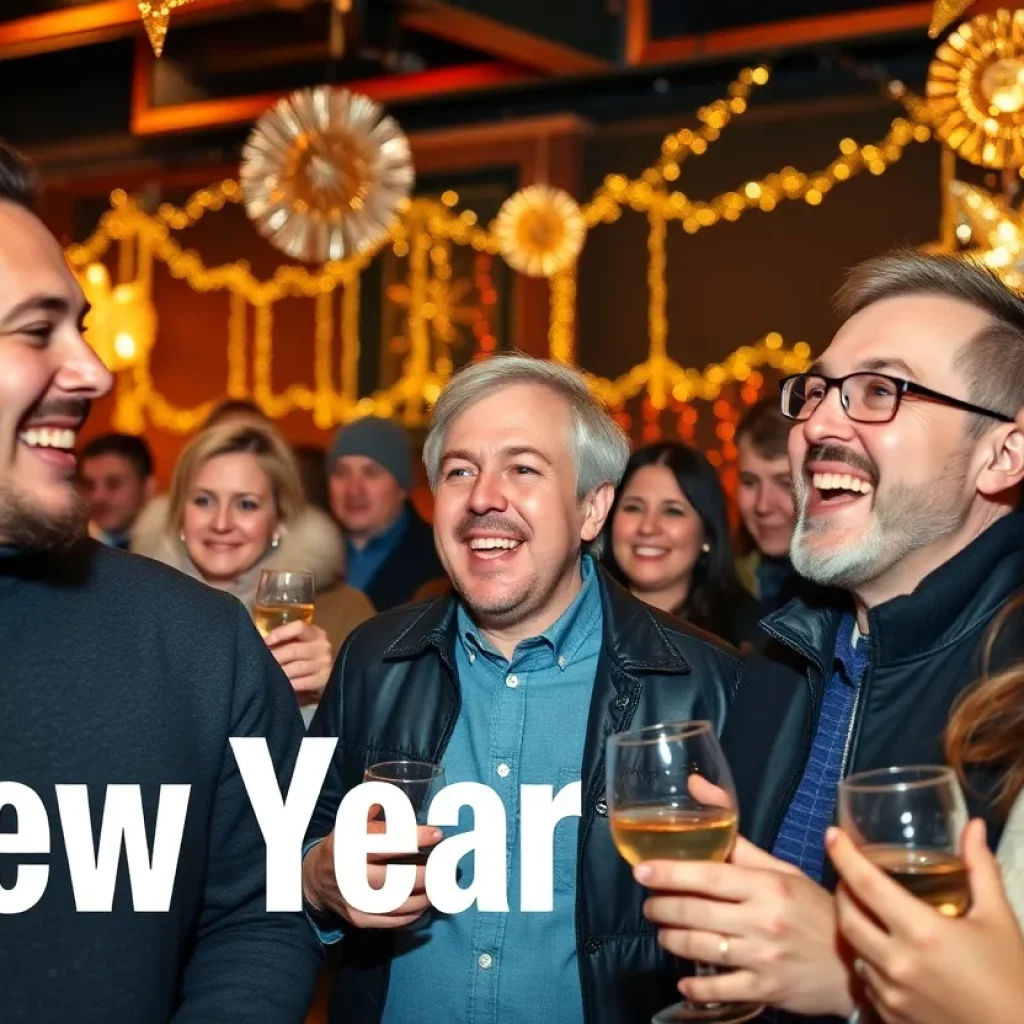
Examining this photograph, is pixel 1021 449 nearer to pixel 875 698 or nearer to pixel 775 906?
pixel 875 698

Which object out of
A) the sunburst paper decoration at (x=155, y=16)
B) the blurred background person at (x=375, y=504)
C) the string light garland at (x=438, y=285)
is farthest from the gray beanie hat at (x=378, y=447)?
the sunburst paper decoration at (x=155, y=16)

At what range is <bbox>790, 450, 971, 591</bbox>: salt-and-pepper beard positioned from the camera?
2.07m

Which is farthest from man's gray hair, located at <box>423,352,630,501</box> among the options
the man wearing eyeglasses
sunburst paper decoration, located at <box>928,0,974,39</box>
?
sunburst paper decoration, located at <box>928,0,974,39</box>

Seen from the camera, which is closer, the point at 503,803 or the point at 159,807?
the point at 159,807

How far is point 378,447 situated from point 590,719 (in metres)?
3.36

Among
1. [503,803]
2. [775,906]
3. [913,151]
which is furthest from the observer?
[913,151]

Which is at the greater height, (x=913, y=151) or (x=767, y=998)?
(x=913, y=151)

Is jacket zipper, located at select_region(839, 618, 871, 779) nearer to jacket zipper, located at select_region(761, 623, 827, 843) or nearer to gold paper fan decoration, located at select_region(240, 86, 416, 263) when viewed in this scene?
Result: jacket zipper, located at select_region(761, 623, 827, 843)

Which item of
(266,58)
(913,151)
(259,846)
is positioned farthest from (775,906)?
(266,58)

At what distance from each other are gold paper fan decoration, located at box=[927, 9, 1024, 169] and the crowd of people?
2.53 metres

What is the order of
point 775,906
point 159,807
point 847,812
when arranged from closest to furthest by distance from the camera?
point 847,812
point 775,906
point 159,807

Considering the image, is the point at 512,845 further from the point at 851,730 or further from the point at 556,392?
the point at 556,392

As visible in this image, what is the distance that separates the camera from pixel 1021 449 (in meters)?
2.13

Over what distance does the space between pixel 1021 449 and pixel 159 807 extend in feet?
4.32
